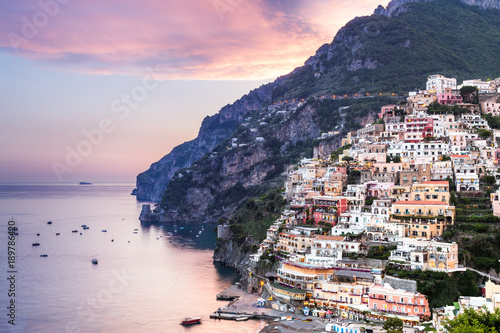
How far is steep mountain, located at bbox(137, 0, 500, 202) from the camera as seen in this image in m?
143

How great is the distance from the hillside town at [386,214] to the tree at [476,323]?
470 inches

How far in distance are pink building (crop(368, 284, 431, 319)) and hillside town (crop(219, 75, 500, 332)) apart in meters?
0.09

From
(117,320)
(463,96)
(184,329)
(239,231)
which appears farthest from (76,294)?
(463,96)

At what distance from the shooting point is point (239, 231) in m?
89.3

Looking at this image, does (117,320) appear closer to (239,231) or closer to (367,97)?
(239,231)

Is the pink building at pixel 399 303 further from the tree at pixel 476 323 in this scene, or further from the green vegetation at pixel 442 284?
the tree at pixel 476 323

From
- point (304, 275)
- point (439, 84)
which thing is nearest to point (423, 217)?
point (304, 275)

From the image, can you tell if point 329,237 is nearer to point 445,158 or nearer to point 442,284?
point 442,284

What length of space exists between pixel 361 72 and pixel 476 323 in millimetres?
133763

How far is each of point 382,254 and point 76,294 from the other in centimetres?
3808

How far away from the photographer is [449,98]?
87312mm

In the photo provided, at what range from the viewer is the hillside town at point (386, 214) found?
4944 cm

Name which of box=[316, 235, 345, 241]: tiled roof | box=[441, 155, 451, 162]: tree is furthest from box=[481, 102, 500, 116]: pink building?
box=[316, 235, 345, 241]: tiled roof

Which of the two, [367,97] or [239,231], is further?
[367,97]
